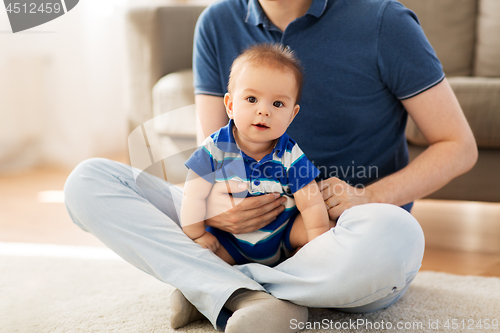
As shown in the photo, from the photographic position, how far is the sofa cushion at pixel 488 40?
155 centimetres

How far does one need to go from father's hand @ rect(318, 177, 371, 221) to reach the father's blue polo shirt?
0.11 m

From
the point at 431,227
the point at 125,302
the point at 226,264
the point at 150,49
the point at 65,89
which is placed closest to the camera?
the point at 226,264

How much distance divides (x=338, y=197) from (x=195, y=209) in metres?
0.26

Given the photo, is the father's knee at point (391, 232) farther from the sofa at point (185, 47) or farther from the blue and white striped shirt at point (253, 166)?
the sofa at point (185, 47)

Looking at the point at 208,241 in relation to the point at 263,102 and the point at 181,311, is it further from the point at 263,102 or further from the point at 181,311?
the point at 263,102

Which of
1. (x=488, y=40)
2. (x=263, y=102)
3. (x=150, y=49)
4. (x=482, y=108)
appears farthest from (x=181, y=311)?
(x=488, y=40)

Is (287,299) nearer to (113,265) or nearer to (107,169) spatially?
(107,169)

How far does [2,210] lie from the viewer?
5.30 feet

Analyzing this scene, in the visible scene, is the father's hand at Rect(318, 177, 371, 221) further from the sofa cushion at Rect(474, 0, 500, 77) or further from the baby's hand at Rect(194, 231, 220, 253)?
the sofa cushion at Rect(474, 0, 500, 77)

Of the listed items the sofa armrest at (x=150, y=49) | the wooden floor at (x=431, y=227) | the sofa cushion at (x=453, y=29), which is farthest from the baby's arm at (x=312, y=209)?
the sofa cushion at (x=453, y=29)

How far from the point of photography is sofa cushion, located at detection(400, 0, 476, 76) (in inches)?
64.1

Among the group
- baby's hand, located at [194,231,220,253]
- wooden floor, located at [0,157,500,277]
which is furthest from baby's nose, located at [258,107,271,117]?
wooden floor, located at [0,157,500,277]

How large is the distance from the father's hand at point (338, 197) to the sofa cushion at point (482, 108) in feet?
2.03

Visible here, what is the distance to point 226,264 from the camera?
75 cm
